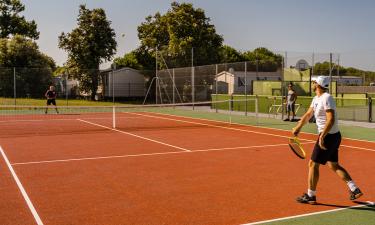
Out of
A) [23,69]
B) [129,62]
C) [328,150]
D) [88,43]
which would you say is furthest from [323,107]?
[129,62]

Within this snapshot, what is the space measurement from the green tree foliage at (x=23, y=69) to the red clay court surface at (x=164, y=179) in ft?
69.7

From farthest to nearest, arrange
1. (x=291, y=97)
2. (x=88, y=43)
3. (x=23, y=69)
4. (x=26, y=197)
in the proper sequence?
(x=88, y=43), (x=23, y=69), (x=291, y=97), (x=26, y=197)

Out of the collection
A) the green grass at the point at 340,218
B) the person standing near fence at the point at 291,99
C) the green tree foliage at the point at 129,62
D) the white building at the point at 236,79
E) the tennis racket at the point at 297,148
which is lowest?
the green grass at the point at 340,218

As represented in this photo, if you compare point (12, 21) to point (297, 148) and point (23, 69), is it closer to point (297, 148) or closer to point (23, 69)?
point (23, 69)

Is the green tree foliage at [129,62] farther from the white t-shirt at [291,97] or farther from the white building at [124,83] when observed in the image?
the white t-shirt at [291,97]

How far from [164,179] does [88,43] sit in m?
42.5

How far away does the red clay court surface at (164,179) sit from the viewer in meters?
6.48

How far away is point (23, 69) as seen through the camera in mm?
37031

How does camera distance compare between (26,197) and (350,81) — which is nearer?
(26,197)

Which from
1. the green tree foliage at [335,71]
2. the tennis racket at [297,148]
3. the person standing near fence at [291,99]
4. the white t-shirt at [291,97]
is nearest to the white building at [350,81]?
the green tree foliage at [335,71]

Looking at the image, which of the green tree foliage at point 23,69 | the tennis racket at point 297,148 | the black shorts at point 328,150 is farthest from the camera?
the green tree foliage at point 23,69

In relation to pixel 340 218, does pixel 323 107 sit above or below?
above

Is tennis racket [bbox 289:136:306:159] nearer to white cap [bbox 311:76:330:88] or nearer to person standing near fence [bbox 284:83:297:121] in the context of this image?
white cap [bbox 311:76:330:88]

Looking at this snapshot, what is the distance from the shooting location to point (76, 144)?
14133 millimetres
